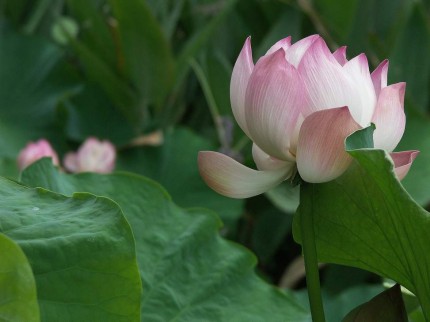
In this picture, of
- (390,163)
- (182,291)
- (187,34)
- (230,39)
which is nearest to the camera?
(390,163)

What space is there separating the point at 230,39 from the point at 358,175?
1.36 metres

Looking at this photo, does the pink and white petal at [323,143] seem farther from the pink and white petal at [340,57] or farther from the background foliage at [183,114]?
the background foliage at [183,114]

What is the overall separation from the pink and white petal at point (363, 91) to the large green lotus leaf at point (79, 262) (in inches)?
5.6

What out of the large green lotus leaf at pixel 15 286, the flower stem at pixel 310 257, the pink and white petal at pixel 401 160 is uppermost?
the pink and white petal at pixel 401 160

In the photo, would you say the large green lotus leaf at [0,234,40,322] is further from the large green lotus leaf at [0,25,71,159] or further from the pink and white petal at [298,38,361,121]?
the large green lotus leaf at [0,25,71,159]

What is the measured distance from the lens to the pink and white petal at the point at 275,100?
1.44 ft

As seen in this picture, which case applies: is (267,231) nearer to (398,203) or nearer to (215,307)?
(215,307)

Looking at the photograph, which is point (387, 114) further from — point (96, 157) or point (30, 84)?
point (30, 84)

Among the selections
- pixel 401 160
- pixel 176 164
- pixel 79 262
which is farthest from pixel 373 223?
pixel 176 164

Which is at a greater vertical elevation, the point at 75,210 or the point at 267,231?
the point at 75,210

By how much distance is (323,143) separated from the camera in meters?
0.44

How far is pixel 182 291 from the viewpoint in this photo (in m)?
0.64

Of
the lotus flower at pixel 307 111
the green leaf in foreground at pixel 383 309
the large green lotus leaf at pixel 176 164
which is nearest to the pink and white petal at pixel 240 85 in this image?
the lotus flower at pixel 307 111

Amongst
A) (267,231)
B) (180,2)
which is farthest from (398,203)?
(180,2)
